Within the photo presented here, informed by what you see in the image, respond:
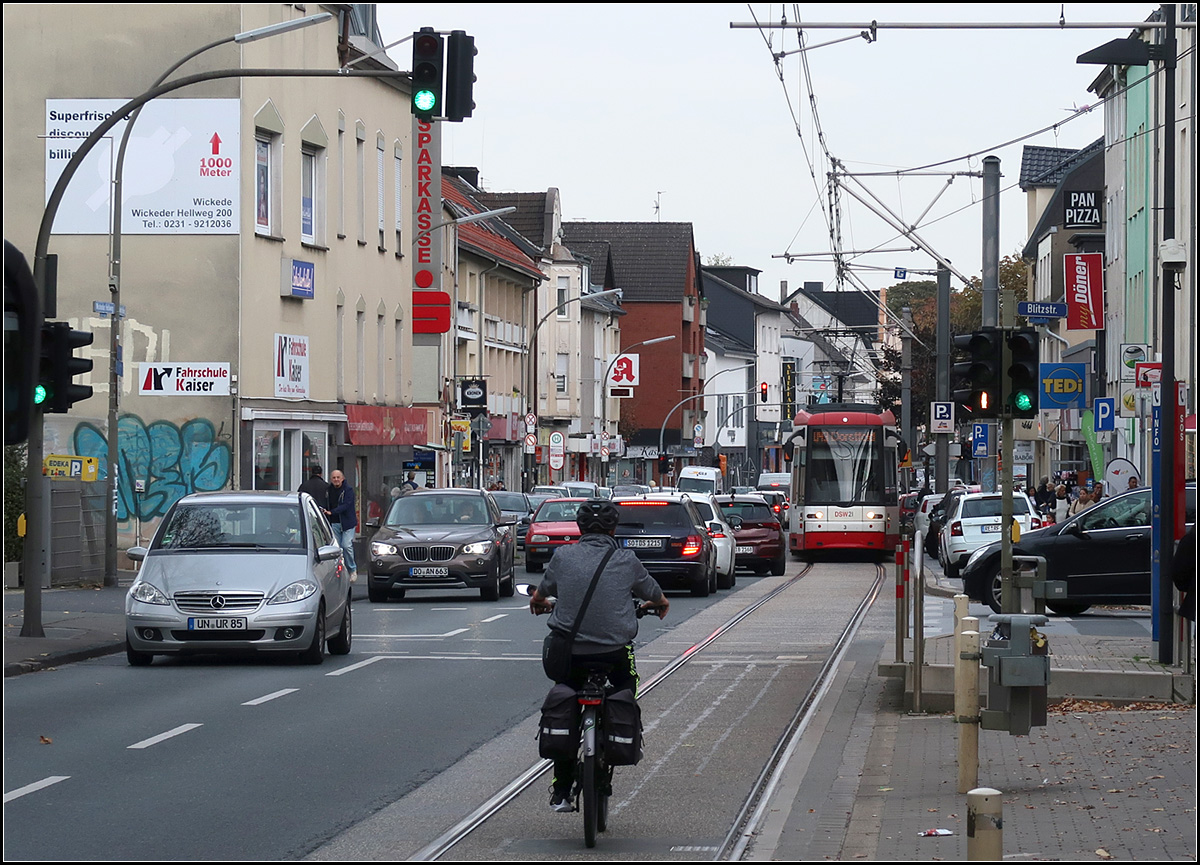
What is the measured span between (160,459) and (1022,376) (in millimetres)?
24653

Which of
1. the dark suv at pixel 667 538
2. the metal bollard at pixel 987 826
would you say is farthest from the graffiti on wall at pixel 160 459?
the metal bollard at pixel 987 826

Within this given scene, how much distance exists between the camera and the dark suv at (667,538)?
2886cm

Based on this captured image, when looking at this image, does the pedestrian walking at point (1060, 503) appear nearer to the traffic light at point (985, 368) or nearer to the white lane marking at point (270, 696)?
the traffic light at point (985, 368)

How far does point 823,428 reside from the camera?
44.4 metres

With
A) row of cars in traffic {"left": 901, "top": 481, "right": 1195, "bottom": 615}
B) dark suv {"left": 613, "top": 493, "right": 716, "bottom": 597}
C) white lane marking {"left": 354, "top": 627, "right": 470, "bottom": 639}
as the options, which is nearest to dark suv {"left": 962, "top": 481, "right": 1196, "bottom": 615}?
row of cars in traffic {"left": 901, "top": 481, "right": 1195, "bottom": 615}

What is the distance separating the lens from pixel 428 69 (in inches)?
691

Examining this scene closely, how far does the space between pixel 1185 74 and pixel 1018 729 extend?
41.7 metres

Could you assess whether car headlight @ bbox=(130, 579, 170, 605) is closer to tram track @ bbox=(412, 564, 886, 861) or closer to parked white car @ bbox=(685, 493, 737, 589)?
tram track @ bbox=(412, 564, 886, 861)

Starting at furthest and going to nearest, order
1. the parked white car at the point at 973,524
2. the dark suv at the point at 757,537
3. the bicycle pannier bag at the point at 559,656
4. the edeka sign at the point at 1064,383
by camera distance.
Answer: the dark suv at the point at 757,537 < the parked white car at the point at 973,524 < the edeka sign at the point at 1064,383 < the bicycle pannier bag at the point at 559,656

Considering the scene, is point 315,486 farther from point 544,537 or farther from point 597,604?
point 597,604

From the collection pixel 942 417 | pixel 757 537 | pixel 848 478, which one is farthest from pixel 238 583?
pixel 848 478

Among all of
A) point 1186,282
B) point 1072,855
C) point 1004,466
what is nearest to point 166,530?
point 1004,466

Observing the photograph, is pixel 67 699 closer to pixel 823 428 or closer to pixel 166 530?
pixel 166 530

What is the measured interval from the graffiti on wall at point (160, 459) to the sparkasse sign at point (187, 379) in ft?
3.41
